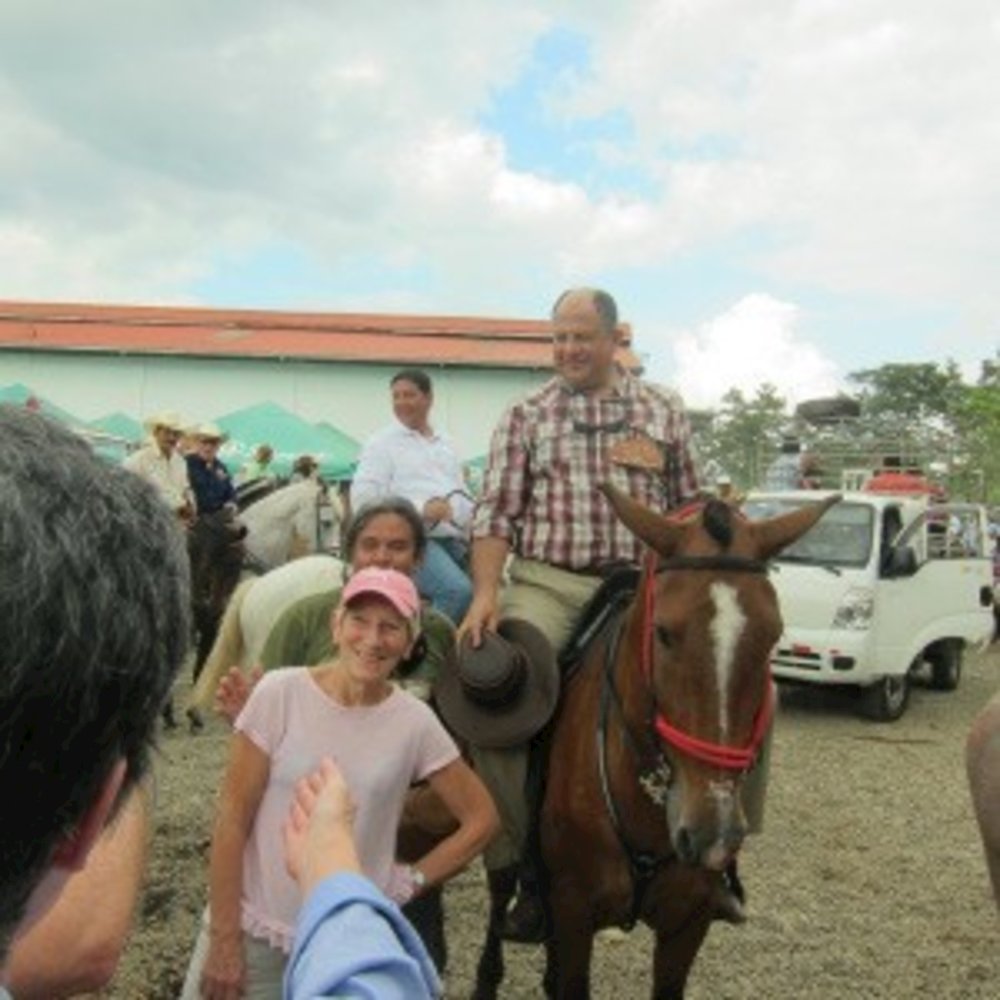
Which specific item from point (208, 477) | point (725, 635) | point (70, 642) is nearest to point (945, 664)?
point (208, 477)

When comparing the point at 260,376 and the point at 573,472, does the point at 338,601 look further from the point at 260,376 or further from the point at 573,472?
the point at 260,376

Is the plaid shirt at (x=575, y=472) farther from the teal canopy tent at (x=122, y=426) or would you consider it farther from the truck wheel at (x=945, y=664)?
the teal canopy tent at (x=122, y=426)

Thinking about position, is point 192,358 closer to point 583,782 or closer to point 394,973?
point 583,782

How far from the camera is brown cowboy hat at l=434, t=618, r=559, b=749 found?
340 cm

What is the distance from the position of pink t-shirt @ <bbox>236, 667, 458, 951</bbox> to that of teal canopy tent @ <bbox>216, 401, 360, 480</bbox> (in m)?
12.6

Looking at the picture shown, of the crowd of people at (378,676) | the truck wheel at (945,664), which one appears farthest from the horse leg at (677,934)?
the truck wheel at (945,664)

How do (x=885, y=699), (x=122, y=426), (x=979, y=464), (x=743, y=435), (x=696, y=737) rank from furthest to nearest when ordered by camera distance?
(x=743, y=435) < (x=979, y=464) < (x=122, y=426) < (x=885, y=699) < (x=696, y=737)

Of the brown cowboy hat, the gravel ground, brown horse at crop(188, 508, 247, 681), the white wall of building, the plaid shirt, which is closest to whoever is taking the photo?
the brown cowboy hat

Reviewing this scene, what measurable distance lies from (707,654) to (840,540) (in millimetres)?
7760

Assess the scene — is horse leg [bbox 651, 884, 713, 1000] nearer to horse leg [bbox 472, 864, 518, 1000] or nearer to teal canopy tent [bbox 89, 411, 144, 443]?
horse leg [bbox 472, 864, 518, 1000]

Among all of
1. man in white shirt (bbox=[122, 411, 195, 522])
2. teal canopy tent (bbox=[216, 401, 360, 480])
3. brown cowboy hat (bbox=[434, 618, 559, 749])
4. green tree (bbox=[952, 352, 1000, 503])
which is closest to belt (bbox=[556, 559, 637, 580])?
brown cowboy hat (bbox=[434, 618, 559, 749])

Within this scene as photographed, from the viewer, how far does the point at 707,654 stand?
114 inches

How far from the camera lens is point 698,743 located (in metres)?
2.84

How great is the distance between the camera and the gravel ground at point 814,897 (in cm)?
456
